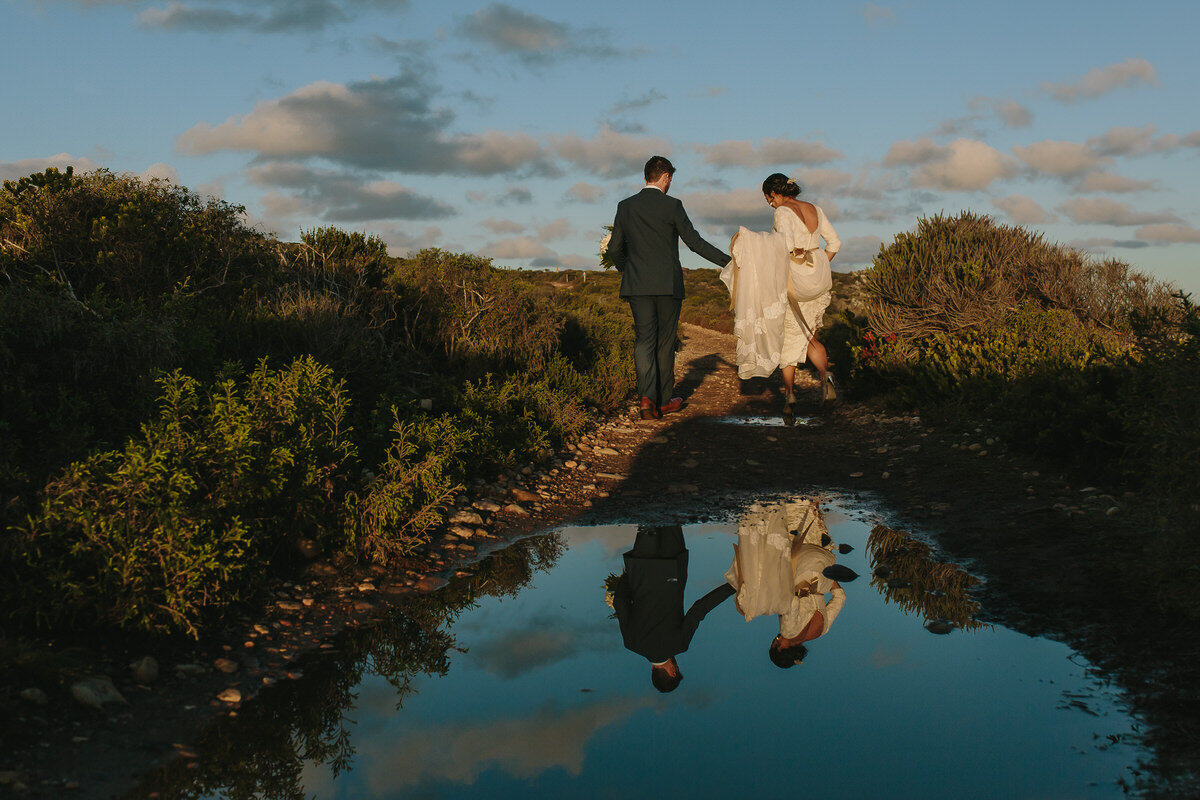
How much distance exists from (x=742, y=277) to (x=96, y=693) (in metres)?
7.60

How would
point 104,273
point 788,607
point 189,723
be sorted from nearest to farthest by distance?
point 189,723
point 788,607
point 104,273

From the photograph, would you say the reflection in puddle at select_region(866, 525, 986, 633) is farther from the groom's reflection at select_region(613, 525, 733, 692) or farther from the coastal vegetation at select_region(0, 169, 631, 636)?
the coastal vegetation at select_region(0, 169, 631, 636)

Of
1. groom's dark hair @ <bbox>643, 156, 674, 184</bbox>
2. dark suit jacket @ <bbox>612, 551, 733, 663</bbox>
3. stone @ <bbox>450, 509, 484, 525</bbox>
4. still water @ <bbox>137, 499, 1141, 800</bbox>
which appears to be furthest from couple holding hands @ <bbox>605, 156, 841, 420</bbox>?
still water @ <bbox>137, 499, 1141, 800</bbox>

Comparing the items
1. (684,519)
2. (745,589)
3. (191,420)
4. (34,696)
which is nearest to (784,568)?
(745,589)

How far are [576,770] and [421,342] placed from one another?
7404mm

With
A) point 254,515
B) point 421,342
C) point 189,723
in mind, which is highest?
point 421,342

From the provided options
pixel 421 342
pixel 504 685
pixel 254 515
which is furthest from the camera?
pixel 421 342

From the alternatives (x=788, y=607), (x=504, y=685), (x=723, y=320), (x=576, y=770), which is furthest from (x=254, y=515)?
(x=723, y=320)

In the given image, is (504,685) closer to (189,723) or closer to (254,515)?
(189,723)

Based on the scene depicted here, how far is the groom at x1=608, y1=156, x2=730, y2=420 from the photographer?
8680mm

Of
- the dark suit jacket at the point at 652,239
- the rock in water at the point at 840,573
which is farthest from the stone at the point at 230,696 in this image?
the dark suit jacket at the point at 652,239

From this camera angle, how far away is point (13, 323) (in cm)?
431

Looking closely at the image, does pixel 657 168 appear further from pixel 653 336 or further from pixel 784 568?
pixel 784 568

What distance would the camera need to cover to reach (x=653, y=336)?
8.94m
